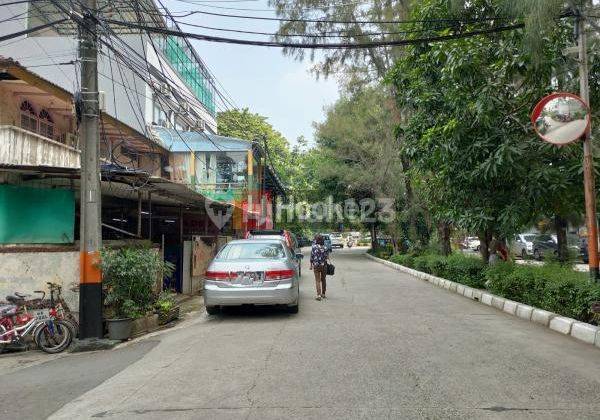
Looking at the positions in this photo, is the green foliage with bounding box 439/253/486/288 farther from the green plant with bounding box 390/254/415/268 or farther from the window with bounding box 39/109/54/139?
the window with bounding box 39/109/54/139

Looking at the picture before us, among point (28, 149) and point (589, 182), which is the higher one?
point (28, 149)

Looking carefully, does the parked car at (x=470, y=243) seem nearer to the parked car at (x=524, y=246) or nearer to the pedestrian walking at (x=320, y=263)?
the parked car at (x=524, y=246)

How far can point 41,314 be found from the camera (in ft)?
28.3

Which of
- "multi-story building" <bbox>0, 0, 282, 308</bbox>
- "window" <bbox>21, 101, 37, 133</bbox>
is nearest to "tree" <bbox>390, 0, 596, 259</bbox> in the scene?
"multi-story building" <bbox>0, 0, 282, 308</bbox>

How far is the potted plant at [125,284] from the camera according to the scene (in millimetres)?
9070

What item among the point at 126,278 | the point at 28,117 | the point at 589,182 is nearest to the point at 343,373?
the point at 126,278

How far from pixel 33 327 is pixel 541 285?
→ 8863mm

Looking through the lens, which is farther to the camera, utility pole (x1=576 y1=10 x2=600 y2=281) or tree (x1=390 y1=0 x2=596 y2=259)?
tree (x1=390 y1=0 x2=596 y2=259)

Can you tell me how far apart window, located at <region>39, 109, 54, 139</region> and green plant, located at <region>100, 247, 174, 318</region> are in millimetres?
9238

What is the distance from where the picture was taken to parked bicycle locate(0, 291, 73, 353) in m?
8.40

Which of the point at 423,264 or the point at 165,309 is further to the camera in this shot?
the point at 423,264

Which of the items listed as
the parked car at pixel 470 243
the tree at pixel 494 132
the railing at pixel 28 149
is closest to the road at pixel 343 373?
the tree at pixel 494 132

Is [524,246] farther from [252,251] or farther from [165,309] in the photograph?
[165,309]

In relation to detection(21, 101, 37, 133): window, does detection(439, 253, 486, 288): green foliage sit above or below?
below
